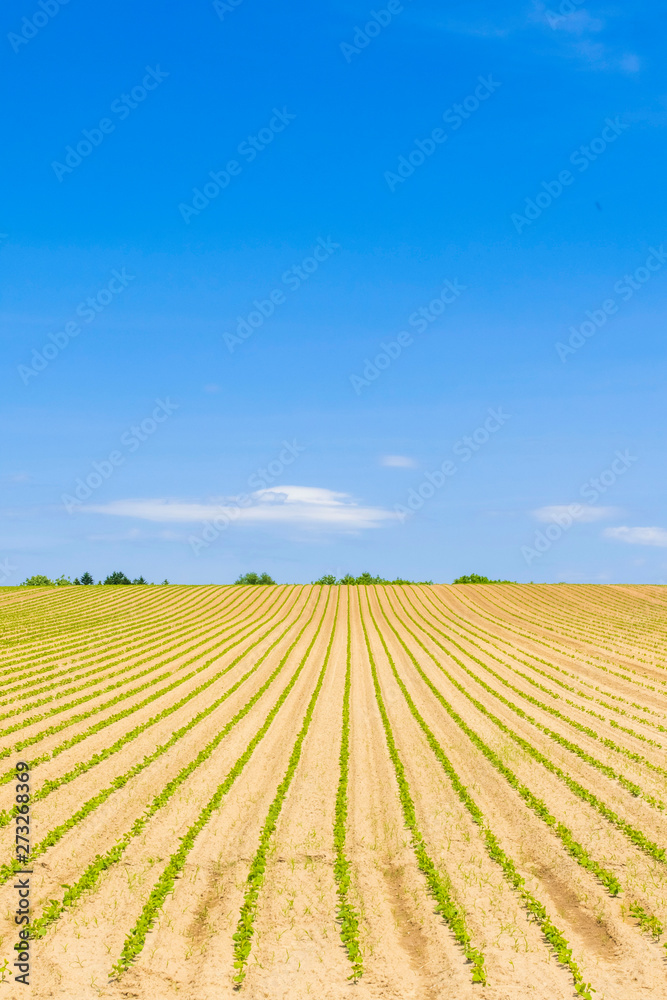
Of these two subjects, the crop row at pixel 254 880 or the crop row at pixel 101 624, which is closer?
the crop row at pixel 254 880

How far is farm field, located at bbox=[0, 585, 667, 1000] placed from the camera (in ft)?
33.7

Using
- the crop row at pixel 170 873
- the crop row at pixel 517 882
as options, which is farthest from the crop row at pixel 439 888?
the crop row at pixel 170 873

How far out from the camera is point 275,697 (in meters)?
28.1

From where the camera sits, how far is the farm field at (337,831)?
1026 cm

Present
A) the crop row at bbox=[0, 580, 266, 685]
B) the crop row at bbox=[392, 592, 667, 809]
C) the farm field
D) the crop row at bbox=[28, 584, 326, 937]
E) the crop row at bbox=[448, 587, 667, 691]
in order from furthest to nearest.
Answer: the crop row at bbox=[448, 587, 667, 691], the crop row at bbox=[0, 580, 266, 685], the crop row at bbox=[392, 592, 667, 809], the crop row at bbox=[28, 584, 326, 937], the farm field

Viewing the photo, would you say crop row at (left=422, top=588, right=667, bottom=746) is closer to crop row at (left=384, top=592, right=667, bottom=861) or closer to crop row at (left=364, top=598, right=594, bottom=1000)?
crop row at (left=384, top=592, right=667, bottom=861)

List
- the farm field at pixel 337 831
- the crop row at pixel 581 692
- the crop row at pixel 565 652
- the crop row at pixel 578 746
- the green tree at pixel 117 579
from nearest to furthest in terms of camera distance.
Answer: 1. the farm field at pixel 337 831
2. the crop row at pixel 578 746
3. the crop row at pixel 581 692
4. the crop row at pixel 565 652
5. the green tree at pixel 117 579

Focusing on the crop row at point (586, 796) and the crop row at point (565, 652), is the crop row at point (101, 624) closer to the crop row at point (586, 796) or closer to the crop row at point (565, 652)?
the crop row at point (586, 796)

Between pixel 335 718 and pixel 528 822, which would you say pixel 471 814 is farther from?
pixel 335 718

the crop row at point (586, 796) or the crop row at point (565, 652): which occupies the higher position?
the crop row at point (565, 652)

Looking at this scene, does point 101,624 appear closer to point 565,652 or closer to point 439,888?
point 565,652

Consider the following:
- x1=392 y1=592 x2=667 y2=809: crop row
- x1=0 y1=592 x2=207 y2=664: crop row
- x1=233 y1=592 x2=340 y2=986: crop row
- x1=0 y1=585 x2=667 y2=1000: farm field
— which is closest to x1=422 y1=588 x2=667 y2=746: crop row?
x1=0 y1=585 x2=667 y2=1000: farm field

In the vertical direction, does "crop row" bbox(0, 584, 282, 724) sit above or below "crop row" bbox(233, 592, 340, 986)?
above

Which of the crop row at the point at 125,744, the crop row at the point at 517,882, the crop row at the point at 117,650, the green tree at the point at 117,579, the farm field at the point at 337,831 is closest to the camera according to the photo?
the crop row at the point at 517,882
